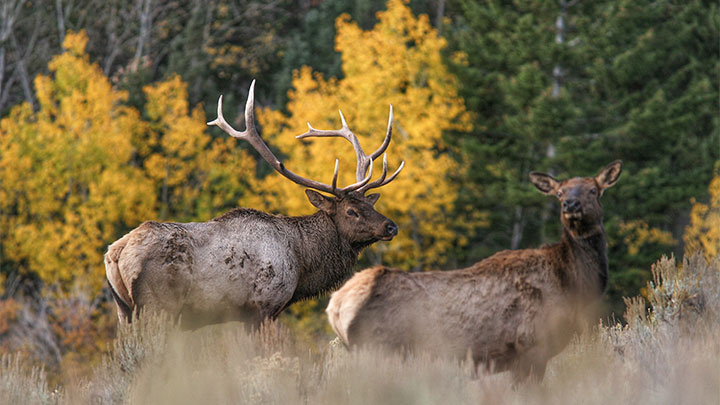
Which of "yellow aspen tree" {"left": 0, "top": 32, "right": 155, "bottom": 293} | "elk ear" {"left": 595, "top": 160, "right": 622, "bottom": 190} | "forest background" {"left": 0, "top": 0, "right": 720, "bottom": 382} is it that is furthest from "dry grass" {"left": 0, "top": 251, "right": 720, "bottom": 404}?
"yellow aspen tree" {"left": 0, "top": 32, "right": 155, "bottom": 293}

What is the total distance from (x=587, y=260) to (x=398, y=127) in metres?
21.7

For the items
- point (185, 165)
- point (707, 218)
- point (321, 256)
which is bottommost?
point (707, 218)

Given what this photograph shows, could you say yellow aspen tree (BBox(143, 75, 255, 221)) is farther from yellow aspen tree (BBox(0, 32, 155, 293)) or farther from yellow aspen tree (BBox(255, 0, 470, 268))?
yellow aspen tree (BBox(255, 0, 470, 268))

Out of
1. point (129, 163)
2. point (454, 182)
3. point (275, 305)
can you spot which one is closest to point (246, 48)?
point (129, 163)

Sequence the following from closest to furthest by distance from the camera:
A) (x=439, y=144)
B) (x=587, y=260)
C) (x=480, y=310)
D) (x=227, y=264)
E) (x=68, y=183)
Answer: (x=480, y=310)
(x=587, y=260)
(x=227, y=264)
(x=68, y=183)
(x=439, y=144)

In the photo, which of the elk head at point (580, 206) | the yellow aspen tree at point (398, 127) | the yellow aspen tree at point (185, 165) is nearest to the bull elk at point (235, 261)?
the elk head at point (580, 206)

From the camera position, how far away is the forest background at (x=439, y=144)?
28.4 metres

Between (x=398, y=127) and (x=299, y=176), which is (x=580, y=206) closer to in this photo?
(x=299, y=176)

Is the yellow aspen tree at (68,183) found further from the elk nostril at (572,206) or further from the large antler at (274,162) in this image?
the elk nostril at (572,206)

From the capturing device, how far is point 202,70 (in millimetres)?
38156

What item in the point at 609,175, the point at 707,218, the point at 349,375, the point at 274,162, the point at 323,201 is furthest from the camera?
the point at 707,218

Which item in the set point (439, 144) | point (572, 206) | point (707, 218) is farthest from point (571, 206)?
point (707, 218)

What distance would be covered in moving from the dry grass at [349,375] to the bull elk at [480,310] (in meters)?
0.16

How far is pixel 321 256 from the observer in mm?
8445
